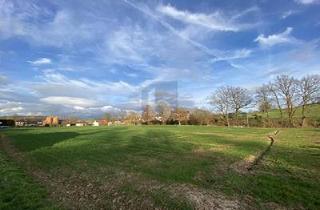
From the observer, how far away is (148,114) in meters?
105

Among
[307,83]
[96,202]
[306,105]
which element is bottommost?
[96,202]

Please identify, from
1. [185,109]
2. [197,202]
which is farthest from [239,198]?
[185,109]

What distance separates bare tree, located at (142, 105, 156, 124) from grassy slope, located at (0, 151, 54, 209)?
91003 mm

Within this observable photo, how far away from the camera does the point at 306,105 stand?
66.7 metres

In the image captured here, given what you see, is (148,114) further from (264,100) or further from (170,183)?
(170,183)

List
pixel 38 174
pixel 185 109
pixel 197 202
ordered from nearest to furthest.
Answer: pixel 197 202 < pixel 38 174 < pixel 185 109

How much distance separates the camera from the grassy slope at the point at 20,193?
810 centimetres

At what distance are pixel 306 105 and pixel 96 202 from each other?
69.2 metres

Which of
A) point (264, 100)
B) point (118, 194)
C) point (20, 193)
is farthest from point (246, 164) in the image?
point (264, 100)

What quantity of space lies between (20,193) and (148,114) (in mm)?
96143

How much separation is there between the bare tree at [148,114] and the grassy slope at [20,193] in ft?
299

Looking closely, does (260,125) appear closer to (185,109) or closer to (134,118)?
(185,109)

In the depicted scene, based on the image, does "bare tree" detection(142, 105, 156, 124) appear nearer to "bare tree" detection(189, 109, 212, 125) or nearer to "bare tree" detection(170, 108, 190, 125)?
"bare tree" detection(170, 108, 190, 125)

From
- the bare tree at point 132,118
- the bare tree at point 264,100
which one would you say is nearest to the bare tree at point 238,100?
the bare tree at point 264,100
